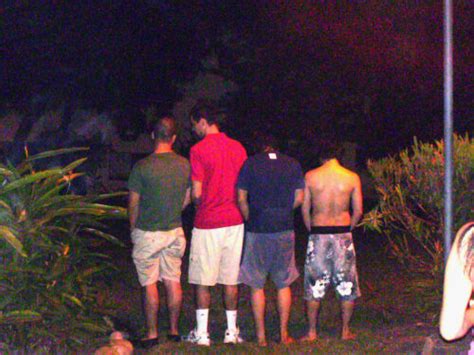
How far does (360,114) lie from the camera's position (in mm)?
28188

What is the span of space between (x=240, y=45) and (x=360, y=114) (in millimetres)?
5378

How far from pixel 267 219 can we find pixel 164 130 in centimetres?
124

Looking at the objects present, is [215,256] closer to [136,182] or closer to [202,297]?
[202,297]

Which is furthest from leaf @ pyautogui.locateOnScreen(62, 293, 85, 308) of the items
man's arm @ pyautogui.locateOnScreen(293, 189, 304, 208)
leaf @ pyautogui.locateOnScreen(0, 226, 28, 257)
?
man's arm @ pyautogui.locateOnScreen(293, 189, 304, 208)

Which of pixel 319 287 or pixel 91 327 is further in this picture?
pixel 319 287

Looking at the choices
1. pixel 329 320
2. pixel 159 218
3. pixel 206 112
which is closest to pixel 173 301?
pixel 159 218

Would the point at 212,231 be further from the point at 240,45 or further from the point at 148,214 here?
the point at 240,45

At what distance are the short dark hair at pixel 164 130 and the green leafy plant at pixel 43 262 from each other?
3.55 ft

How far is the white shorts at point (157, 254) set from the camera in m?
7.55

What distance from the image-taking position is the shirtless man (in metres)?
7.77

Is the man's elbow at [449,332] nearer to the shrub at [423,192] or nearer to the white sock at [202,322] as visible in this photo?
the white sock at [202,322]

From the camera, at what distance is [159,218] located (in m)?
7.55

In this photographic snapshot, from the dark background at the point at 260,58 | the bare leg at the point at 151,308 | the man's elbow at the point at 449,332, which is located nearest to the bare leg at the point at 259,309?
the bare leg at the point at 151,308

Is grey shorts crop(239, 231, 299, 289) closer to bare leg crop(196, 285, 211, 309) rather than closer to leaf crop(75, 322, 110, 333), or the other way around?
bare leg crop(196, 285, 211, 309)
